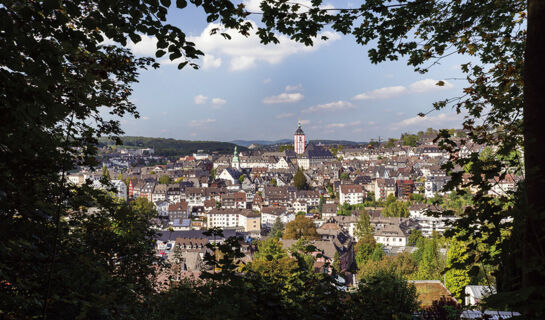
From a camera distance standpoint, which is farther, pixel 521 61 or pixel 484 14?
pixel 521 61

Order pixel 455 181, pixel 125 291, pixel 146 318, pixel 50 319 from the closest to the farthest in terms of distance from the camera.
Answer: pixel 455 181, pixel 50 319, pixel 125 291, pixel 146 318

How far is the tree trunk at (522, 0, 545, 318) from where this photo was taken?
2605 millimetres

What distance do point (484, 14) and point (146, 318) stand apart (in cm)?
606

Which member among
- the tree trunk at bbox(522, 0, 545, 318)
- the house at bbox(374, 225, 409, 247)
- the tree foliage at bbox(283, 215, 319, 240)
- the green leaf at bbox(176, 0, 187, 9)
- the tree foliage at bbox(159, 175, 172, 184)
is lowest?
the house at bbox(374, 225, 409, 247)

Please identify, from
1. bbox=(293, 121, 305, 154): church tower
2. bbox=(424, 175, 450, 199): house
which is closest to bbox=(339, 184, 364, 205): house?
bbox=(424, 175, 450, 199): house

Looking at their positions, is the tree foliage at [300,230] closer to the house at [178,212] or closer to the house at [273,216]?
the house at [273,216]

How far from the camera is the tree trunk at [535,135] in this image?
2.61 meters

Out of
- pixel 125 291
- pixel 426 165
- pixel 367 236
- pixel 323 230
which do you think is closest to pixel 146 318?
pixel 125 291

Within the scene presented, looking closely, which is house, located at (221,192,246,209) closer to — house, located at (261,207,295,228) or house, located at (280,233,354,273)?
house, located at (261,207,295,228)

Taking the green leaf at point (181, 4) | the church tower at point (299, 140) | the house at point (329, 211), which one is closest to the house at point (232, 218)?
the house at point (329, 211)

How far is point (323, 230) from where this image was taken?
51.7 metres

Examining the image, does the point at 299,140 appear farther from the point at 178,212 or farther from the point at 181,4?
the point at 181,4

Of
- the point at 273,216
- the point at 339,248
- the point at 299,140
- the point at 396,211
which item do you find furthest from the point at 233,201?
the point at 299,140

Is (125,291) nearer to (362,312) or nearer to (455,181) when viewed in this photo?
(362,312)
